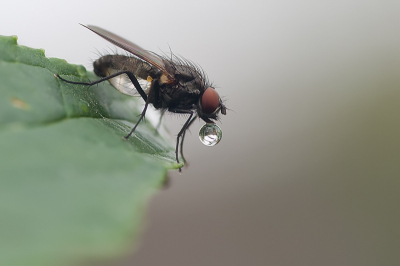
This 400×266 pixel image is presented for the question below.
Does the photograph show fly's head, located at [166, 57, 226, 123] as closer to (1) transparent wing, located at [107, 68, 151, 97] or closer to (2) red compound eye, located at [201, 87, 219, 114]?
(2) red compound eye, located at [201, 87, 219, 114]

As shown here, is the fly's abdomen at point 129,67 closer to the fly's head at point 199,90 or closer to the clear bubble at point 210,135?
the fly's head at point 199,90

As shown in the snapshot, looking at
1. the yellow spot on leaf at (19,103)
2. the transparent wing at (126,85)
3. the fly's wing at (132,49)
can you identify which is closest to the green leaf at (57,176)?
the yellow spot on leaf at (19,103)

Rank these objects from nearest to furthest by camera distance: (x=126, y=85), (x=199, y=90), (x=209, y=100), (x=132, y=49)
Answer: (x=132, y=49) → (x=126, y=85) → (x=209, y=100) → (x=199, y=90)

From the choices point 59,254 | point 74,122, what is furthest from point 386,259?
point 59,254

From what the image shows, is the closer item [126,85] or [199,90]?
[126,85]

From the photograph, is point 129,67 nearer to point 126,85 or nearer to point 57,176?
point 126,85

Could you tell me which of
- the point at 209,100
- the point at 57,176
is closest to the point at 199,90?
the point at 209,100
